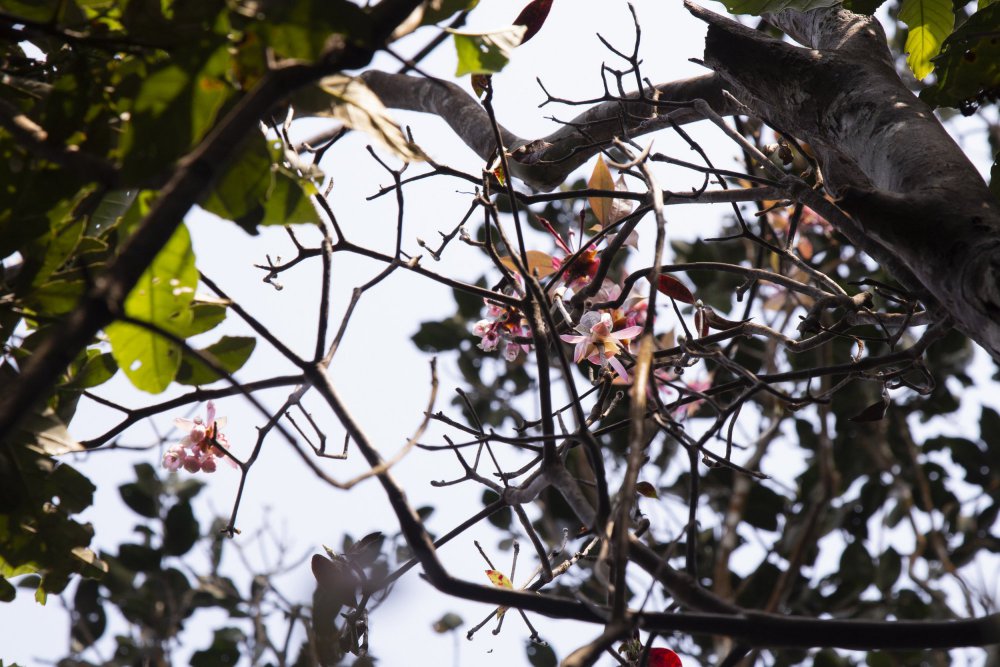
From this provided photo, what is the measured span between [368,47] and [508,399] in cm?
243

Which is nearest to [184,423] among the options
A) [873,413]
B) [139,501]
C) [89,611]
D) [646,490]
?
[646,490]

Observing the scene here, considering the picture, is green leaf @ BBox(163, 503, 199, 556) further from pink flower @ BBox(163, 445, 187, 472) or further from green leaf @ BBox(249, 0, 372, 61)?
green leaf @ BBox(249, 0, 372, 61)

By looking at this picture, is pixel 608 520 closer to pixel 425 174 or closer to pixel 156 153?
pixel 156 153

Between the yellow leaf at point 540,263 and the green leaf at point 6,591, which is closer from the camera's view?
the green leaf at point 6,591

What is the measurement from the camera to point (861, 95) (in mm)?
821

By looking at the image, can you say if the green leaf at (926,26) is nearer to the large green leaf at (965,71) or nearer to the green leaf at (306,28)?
the large green leaf at (965,71)

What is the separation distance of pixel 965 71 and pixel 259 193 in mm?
844

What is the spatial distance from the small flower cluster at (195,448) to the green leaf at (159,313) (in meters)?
0.42

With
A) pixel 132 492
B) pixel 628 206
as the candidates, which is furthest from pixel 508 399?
pixel 628 206


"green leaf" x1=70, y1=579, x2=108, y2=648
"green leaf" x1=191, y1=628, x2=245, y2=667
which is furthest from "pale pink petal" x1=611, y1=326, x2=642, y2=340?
"green leaf" x1=70, y1=579, x2=108, y2=648

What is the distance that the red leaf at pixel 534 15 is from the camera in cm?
77

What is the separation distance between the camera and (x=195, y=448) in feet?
3.49

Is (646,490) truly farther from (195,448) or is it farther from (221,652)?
(221,652)

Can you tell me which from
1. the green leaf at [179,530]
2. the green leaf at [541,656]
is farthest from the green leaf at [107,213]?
the green leaf at [179,530]
